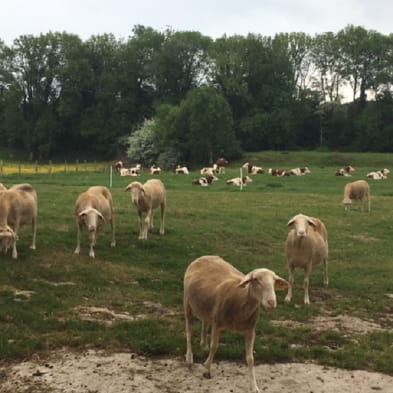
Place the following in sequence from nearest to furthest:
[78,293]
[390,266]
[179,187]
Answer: [78,293]
[390,266]
[179,187]

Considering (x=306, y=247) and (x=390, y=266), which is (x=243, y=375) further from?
(x=390, y=266)

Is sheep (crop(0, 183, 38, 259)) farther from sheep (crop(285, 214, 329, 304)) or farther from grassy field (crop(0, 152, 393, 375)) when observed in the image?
sheep (crop(285, 214, 329, 304))

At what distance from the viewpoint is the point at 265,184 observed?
40125 mm

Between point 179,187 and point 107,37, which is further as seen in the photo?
point 107,37

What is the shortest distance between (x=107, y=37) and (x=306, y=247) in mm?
95039

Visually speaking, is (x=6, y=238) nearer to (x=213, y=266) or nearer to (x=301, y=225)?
(x=213, y=266)

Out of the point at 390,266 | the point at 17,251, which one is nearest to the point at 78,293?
the point at 17,251

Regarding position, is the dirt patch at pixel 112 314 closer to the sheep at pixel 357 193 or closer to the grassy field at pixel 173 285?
the grassy field at pixel 173 285

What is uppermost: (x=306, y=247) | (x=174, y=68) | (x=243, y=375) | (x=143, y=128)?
(x=174, y=68)

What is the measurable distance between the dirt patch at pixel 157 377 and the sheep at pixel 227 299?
31cm

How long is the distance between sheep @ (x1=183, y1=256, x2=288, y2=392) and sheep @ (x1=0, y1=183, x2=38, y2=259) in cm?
611

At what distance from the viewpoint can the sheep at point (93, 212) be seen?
573 inches

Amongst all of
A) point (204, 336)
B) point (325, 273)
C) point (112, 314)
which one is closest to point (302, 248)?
point (325, 273)

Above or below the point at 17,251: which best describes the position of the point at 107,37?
above
